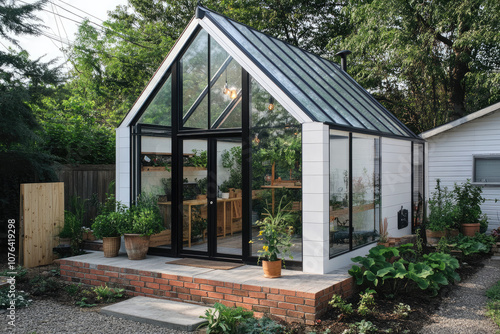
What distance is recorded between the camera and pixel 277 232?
5660 millimetres

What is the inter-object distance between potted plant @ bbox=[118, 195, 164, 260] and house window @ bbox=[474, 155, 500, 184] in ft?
24.0

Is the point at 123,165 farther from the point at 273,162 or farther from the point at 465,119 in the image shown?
the point at 465,119

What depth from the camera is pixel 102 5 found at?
20062 mm

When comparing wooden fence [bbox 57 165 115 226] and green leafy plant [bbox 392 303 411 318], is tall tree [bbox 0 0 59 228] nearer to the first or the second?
wooden fence [bbox 57 165 115 226]

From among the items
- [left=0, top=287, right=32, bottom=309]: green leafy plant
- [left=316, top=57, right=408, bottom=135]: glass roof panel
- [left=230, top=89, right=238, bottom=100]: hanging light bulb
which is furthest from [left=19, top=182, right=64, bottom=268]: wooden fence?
[left=316, top=57, right=408, bottom=135]: glass roof panel

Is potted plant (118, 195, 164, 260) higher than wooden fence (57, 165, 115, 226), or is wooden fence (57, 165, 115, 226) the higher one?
wooden fence (57, 165, 115, 226)

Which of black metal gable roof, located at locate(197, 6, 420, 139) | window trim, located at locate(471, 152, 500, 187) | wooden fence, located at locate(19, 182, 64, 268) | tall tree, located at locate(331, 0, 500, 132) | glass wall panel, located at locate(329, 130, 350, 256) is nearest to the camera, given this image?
glass wall panel, located at locate(329, 130, 350, 256)

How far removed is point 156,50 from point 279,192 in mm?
12580

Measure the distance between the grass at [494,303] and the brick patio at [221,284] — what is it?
61.2 inches

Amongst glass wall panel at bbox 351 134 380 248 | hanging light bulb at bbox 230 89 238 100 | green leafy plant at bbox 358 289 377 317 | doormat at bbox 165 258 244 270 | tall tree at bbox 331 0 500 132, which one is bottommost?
green leafy plant at bbox 358 289 377 317

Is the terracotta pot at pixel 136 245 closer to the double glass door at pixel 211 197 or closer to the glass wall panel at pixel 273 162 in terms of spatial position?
the double glass door at pixel 211 197

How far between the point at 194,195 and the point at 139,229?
98 cm

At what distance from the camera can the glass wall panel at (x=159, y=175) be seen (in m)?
7.09

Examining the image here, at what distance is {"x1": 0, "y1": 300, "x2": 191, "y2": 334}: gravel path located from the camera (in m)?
4.72
